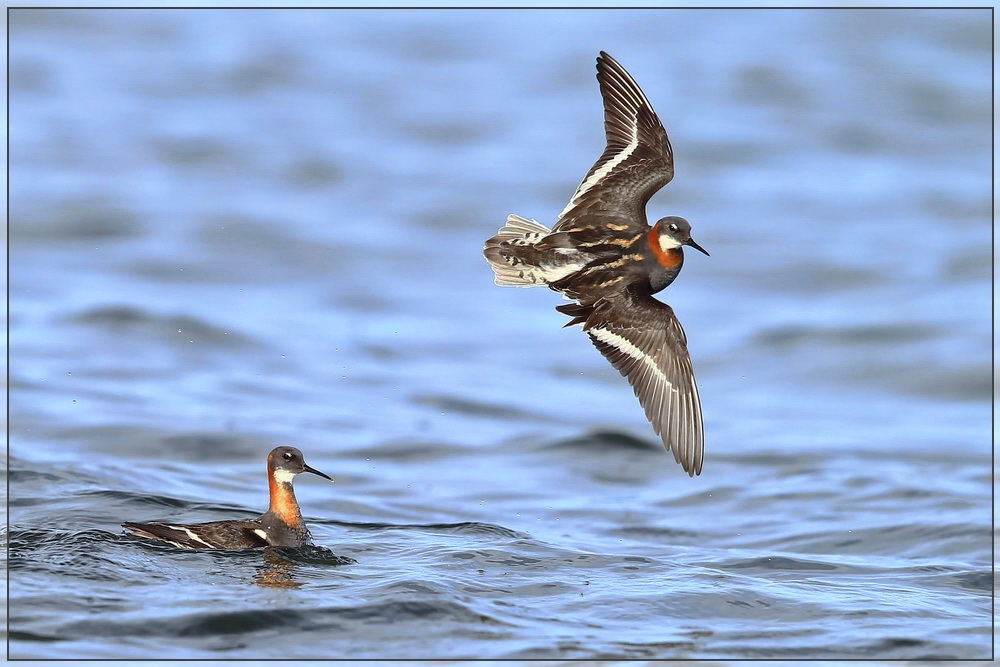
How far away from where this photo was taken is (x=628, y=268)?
8586 mm

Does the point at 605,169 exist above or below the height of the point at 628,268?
above

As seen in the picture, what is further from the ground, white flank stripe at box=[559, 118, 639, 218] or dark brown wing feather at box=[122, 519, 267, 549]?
white flank stripe at box=[559, 118, 639, 218]

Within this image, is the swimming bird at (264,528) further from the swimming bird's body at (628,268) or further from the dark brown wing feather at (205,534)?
the swimming bird's body at (628,268)

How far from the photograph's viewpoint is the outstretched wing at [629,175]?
8742 mm

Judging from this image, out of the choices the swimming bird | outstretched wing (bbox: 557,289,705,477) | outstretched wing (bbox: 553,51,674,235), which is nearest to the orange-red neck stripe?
the swimming bird

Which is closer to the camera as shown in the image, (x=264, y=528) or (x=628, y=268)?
(x=628, y=268)

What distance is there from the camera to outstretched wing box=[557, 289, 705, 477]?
8609 millimetres

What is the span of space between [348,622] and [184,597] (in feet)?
3.13

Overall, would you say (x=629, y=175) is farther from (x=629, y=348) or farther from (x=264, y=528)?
(x=264, y=528)

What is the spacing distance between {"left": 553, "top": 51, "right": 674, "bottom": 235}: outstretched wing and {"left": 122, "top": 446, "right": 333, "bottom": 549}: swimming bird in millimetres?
2313

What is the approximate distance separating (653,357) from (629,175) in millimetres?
1096

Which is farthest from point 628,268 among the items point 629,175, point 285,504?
point 285,504

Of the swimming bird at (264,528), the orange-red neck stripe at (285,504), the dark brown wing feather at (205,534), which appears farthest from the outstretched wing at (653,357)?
the dark brown wing feather at (205,534)

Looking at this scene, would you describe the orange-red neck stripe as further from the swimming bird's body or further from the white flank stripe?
the white flank stripe
